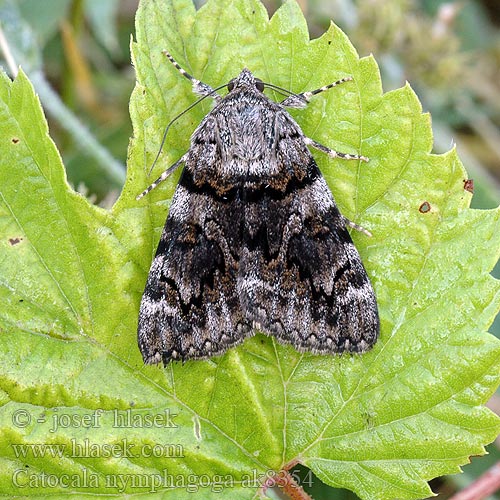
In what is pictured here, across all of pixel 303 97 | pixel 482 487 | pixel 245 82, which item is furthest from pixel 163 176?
pixel 482 487

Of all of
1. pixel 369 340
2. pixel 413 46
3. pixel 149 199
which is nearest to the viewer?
pixel 369 340

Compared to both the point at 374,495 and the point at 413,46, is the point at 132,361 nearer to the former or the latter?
the point at 374,495

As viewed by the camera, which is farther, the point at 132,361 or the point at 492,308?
the point at 132,361

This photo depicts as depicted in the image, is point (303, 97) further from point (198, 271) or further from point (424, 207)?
point (198, 271)

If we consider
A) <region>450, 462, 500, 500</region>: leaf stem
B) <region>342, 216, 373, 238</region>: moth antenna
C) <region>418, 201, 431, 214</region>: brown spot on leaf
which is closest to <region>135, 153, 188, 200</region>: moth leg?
<region>342, 216, 373, 238</region>: moth antenna

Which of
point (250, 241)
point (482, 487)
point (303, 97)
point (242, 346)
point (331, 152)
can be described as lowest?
point (482, 487)

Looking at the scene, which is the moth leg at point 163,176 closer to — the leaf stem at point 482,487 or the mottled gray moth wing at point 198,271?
the mottled gray moth wing at point 198,271

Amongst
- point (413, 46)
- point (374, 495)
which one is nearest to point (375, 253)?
point (374, 495)

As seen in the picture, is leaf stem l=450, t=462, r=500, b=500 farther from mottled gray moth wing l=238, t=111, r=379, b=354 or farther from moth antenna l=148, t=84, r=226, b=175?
moth antenna l=148, t=84, r=226, b=175
